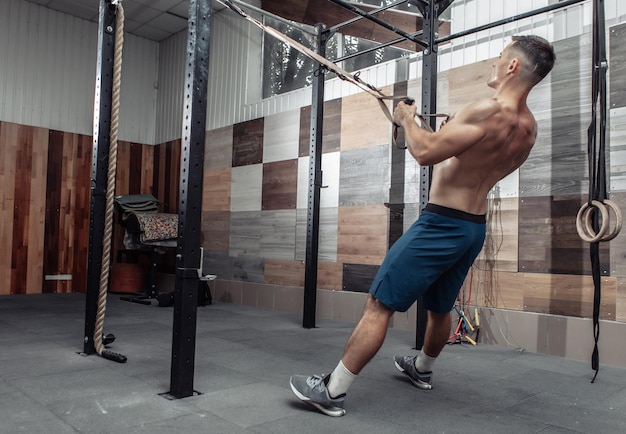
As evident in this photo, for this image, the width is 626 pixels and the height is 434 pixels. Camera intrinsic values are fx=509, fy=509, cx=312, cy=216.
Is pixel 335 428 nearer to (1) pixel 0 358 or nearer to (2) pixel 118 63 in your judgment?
(1) pixel 0 358

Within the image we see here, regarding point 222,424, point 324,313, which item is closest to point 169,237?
point 324,313

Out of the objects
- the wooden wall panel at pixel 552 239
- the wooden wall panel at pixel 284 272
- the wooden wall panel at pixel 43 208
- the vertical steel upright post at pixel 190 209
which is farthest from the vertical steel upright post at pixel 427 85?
the wooden wall panel at pixel 43 208

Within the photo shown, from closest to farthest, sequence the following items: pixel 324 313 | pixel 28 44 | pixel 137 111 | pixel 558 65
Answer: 1. pixel 558 65
2. pixel 324 313
3. pixel 28 44
4. pixel 137 111

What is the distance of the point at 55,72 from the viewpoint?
6676mm

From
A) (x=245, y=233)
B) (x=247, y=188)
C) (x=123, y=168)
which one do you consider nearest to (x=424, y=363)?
(x=245, y=233)

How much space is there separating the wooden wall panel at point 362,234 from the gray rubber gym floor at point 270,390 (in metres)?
0.88

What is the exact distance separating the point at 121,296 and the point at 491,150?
528 centimetres

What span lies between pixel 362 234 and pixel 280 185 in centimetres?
131

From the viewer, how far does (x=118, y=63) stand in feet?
9.81

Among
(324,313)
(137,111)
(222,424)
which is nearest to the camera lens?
(222,424)

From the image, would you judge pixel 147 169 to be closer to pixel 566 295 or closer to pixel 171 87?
pixel 171 87

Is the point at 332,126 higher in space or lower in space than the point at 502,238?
higher

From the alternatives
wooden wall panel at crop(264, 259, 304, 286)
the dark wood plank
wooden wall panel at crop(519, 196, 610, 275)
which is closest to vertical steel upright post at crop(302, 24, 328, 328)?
wooden wall panel at crop(264, 259, 304, 286)

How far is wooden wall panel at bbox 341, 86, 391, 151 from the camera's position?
4574 mm
